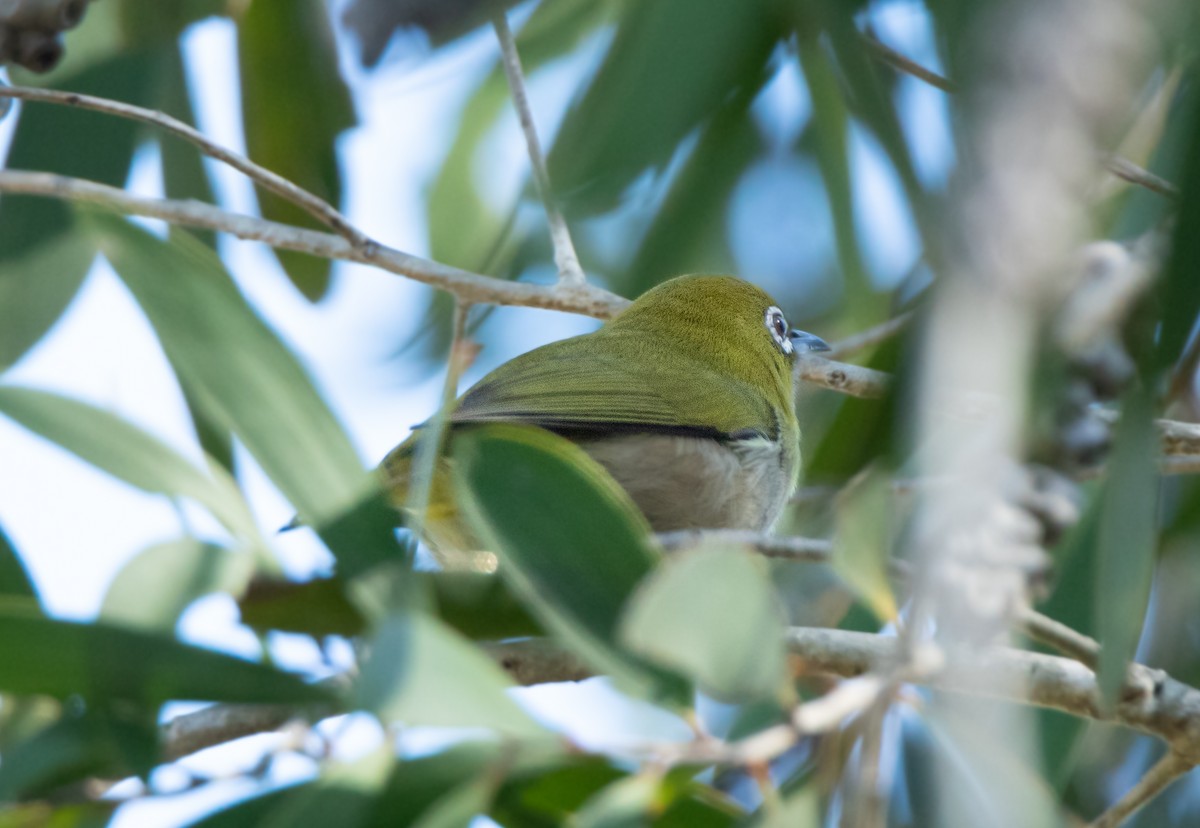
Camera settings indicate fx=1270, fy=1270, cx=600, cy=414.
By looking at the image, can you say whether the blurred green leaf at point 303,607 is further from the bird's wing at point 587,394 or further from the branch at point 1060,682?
the bird's wing at point 587,394

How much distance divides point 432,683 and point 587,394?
2.17m

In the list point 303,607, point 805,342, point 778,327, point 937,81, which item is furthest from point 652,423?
point 303,607

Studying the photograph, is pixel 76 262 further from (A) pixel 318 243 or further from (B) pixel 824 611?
(B) pixel 824 611

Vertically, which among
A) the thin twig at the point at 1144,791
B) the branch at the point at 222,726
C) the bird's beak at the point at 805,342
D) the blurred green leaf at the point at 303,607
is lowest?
the thin twig at the point at 1144,791

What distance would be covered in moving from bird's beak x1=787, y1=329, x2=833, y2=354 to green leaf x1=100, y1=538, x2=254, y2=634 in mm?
3062

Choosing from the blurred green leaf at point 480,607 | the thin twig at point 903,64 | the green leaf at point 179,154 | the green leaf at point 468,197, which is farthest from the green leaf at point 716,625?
the green leaf at point 468,197

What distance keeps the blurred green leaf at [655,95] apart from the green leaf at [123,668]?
840 mm

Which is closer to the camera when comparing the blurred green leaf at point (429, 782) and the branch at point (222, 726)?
the blurred green leaf at point (429, 782)

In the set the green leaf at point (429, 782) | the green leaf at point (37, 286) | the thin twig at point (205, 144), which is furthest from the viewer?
the green leaf at point (37, 286)

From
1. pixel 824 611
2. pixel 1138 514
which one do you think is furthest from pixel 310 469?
pixel 824 611

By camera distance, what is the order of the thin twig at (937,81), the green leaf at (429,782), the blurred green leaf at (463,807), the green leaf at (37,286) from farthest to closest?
the green leaf at (37,286) → the thin twig at (937,81) → the green leaf at (429,782) → the blurred green leaf at (463,807)

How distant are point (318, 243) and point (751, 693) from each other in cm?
227

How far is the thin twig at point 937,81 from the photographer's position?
2404mm

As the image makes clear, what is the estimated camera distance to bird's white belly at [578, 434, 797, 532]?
3.55 m
